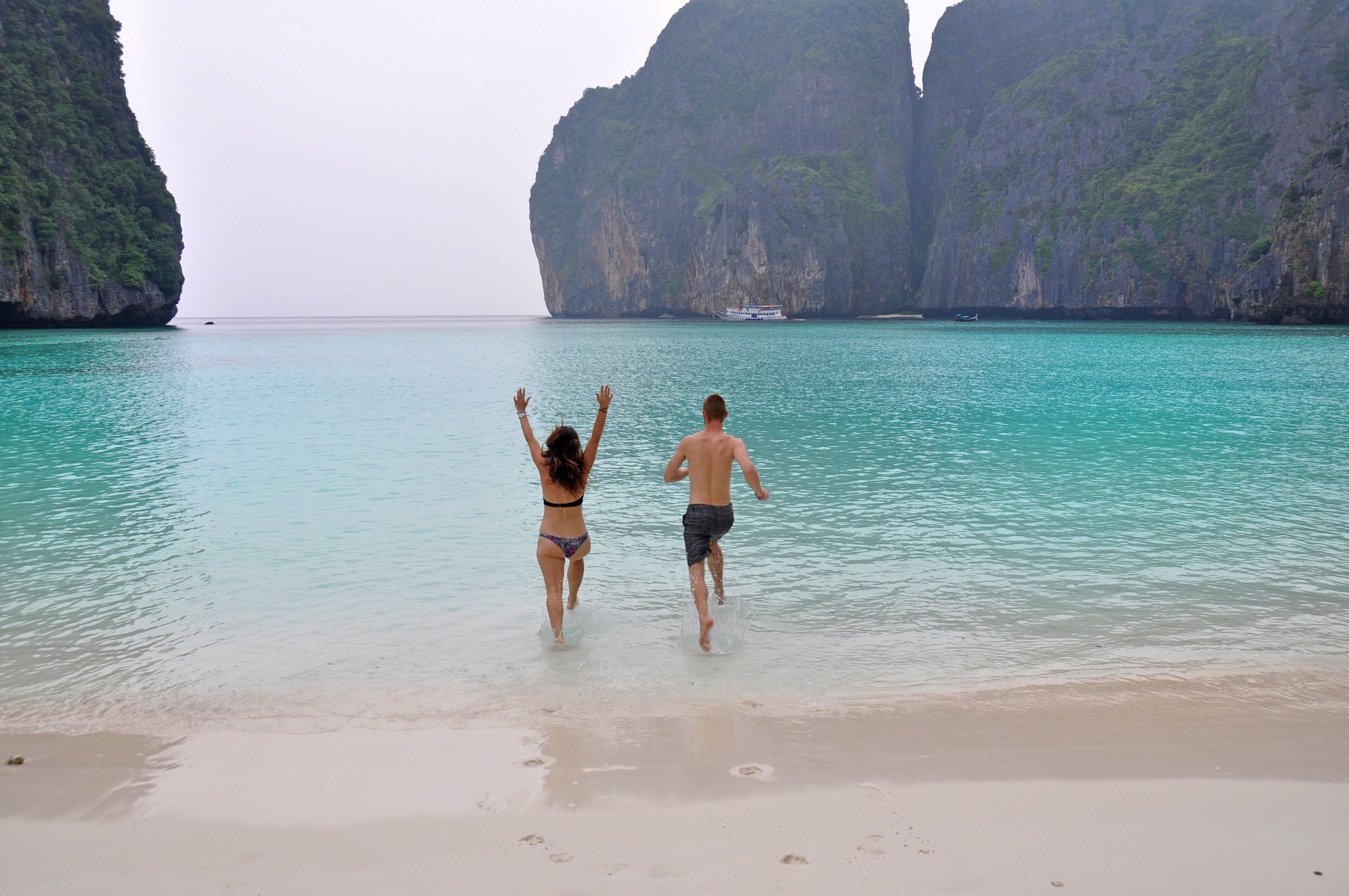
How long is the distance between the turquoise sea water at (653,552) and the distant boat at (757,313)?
124 m

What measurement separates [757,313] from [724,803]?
146341 millimetres

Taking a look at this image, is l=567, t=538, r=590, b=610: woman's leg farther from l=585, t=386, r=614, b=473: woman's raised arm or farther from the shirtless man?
the shirtless man

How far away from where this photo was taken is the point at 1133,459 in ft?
49.5

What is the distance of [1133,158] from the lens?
13512cm

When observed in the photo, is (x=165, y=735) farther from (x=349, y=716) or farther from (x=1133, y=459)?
(x=1133, y=459)

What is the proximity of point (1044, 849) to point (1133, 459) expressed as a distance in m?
13.5

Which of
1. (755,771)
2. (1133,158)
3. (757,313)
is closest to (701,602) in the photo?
(755,771)

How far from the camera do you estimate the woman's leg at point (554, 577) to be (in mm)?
6164

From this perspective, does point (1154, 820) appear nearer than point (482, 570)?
Yes

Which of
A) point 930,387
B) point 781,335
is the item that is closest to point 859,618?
point 930,387

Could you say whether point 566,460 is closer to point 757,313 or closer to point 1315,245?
point 1315,245

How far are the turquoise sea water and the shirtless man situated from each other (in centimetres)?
52

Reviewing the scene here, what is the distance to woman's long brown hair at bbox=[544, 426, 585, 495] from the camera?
5.85m

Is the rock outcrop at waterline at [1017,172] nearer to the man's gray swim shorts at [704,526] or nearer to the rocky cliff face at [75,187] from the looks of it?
the man's gray swim shorts at [704,526]
